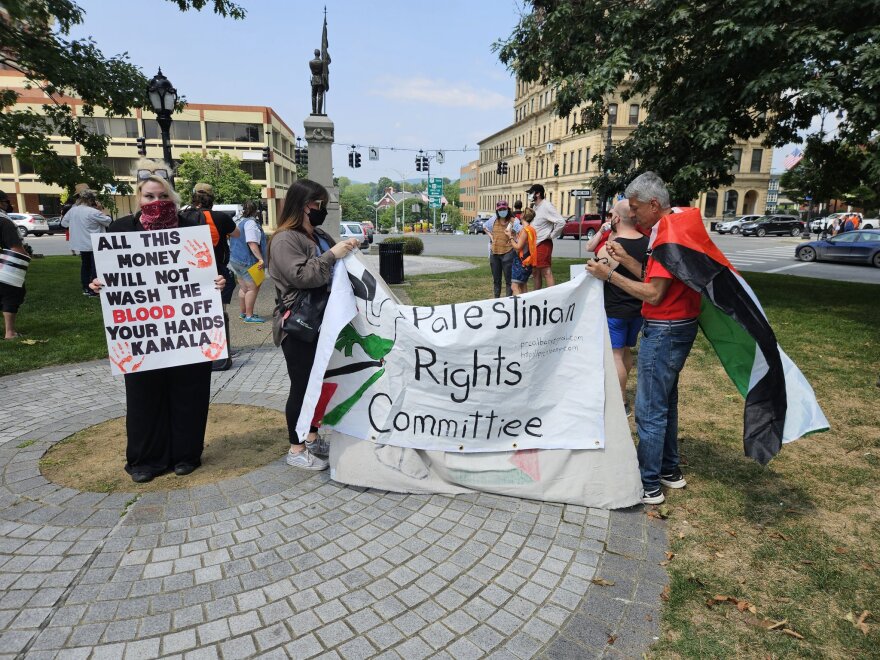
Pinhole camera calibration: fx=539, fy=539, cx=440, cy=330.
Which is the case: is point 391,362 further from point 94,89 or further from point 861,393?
point 94,89

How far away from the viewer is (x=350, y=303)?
356 cm

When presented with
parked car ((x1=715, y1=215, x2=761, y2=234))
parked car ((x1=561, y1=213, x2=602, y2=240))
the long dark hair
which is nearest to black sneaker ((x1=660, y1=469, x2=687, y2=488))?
the long dark hair

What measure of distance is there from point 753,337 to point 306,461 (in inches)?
122

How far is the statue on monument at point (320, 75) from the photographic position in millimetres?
12258

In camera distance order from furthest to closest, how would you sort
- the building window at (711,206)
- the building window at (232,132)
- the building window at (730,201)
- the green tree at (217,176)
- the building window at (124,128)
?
1. the building window at (232,132)
2. the building window at (124,128)
3. the building window at (711,206)
4. the building window at (730,201)
5. the green tree at (217,176)

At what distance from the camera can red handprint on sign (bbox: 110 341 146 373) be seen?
3.51 m

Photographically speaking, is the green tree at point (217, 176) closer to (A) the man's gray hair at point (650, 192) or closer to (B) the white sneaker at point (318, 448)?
(B) the white sneaker at point (318, 448)

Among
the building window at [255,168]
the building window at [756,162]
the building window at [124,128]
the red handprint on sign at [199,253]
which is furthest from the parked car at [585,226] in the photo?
the building window at [124,128]

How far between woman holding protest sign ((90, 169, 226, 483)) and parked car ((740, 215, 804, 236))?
48.9m

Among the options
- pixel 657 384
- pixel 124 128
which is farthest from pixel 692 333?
pixel 124 128

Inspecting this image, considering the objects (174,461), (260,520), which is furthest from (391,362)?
(174,461)

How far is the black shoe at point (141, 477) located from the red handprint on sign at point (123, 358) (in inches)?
30.0

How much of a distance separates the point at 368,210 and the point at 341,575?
461ft

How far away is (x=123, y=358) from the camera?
11.6 feet
